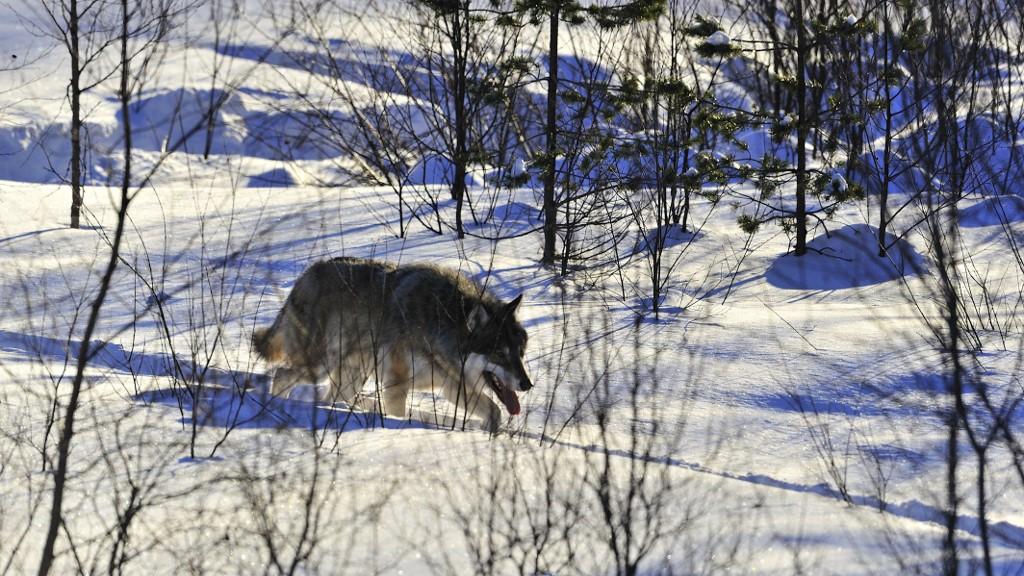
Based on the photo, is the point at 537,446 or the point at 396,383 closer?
the point at 537,446

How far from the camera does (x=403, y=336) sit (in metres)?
5.48

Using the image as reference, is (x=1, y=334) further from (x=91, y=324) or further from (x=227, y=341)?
(x=91, y=324)

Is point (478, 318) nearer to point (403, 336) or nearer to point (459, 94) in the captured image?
point (403, 336)

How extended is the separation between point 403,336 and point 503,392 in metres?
0.67

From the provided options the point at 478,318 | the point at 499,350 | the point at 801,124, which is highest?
the point at 801,124

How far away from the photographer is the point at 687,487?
11.8ft

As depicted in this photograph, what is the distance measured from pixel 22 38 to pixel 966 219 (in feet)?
51.6

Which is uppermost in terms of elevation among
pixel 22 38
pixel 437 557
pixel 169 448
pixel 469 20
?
pixel 22 38

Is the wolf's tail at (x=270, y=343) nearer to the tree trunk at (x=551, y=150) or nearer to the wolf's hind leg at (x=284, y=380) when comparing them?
the wolf's hind leg at (x=284, y=380)

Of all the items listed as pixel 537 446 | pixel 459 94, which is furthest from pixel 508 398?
pixel 459 94

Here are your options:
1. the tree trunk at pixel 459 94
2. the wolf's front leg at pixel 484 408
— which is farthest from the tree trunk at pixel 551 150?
the wolf's front leg at pixel 484 408

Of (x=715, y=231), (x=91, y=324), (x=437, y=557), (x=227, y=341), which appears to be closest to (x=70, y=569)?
(x=91, y=324)

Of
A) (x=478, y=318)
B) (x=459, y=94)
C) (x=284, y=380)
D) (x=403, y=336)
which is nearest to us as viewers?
(x=478, y=318)

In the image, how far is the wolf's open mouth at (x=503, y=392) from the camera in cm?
524
